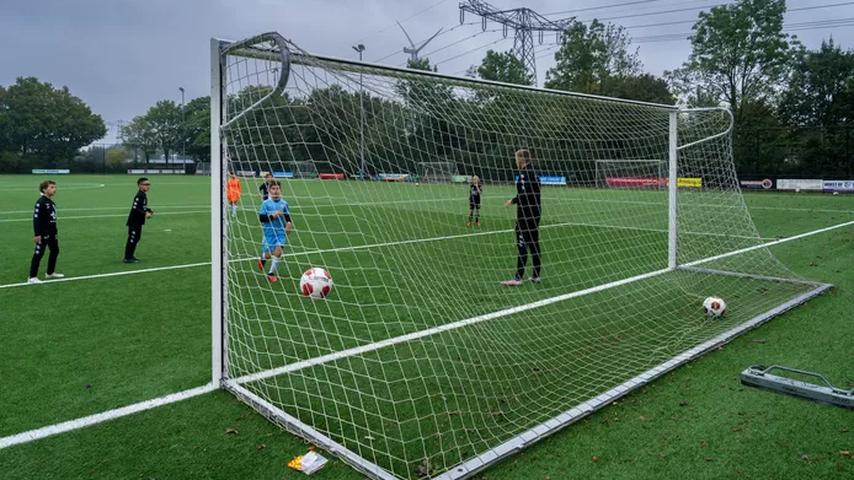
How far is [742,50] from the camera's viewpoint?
4312 cm

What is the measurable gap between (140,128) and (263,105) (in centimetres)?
9319

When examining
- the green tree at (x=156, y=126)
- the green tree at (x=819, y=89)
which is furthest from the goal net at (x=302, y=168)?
the green tree at (x=156, y=126)

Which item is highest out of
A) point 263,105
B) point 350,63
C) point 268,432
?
point 350,63

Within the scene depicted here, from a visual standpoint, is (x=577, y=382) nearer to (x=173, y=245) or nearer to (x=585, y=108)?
(x=585, y=108)

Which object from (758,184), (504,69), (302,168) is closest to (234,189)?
(302,168)

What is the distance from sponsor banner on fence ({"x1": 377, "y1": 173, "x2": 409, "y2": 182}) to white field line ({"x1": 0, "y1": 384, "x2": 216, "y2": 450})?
14.3 ft

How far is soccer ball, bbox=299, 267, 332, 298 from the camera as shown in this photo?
19.1 feet

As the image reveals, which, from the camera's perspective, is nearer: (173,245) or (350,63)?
(350,63)

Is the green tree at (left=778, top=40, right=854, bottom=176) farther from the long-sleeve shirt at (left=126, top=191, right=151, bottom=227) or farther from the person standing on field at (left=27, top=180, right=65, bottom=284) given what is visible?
the person standing on field at (left=27, top=180, right=65, bottom=284)

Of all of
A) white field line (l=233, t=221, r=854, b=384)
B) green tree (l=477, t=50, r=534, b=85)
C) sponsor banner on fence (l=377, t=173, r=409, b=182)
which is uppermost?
green tree (l=477, t=50, r=534, b=85)

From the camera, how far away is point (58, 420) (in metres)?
3.85

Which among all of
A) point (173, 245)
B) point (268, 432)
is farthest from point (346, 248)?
point (268, 432)

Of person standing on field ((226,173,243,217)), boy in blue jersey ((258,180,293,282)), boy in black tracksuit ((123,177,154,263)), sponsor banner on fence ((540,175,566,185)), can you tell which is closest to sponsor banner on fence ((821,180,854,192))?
sponsor banner on fence ((540,175,566,185))

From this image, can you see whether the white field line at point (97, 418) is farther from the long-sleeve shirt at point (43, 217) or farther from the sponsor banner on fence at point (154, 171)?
the sponsor banner on fence at point (154, 171)
